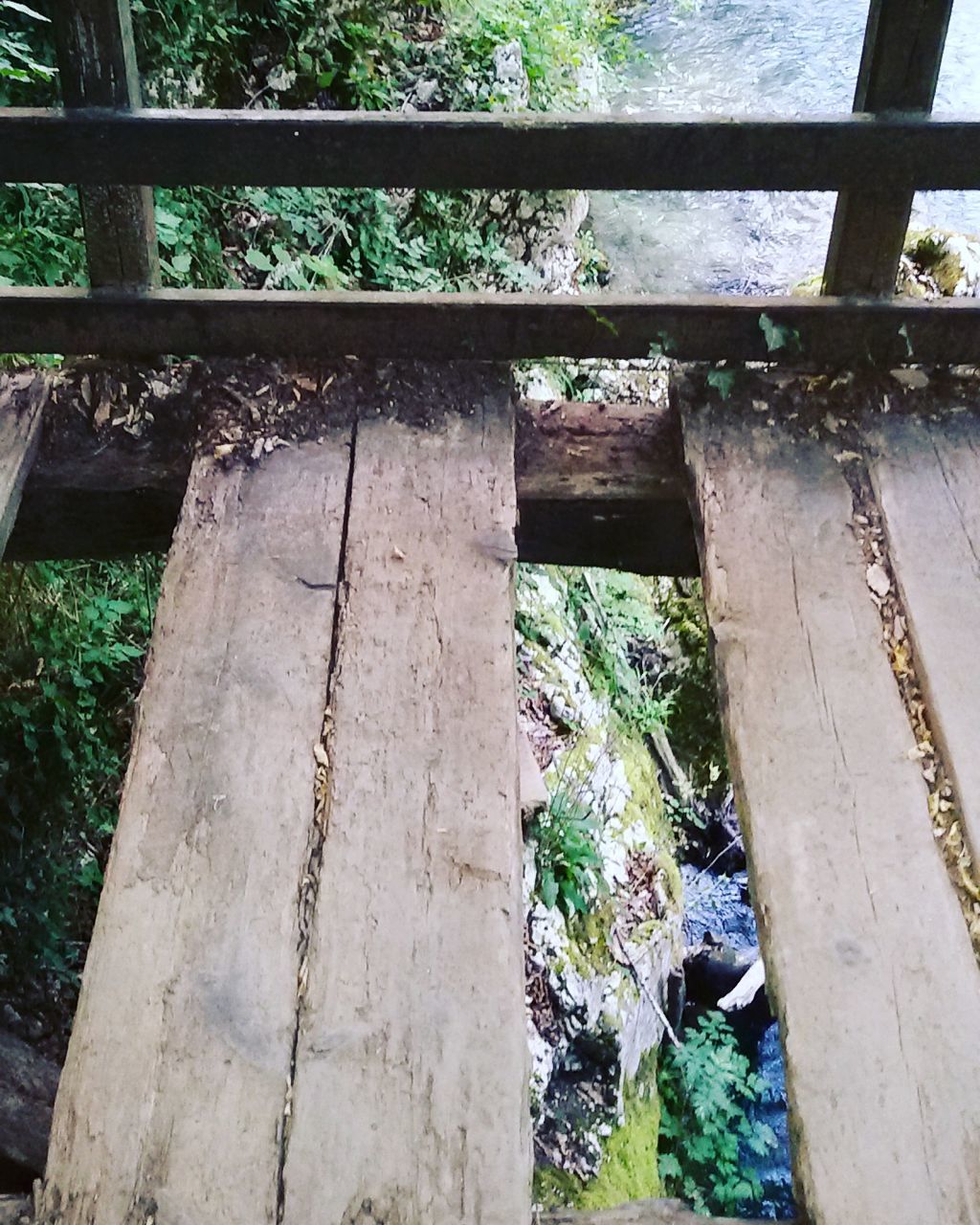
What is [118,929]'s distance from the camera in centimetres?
148

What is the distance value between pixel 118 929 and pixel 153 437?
3.82 ft

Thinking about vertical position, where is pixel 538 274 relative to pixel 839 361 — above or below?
below

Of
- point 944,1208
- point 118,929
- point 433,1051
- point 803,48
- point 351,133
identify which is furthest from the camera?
point 803,48

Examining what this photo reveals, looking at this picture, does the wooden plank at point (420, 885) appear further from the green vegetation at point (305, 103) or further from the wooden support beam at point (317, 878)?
the green vegetation at point (305, 103)

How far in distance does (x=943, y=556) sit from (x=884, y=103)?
0.87m

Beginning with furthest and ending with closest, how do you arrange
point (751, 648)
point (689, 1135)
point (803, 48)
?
point (803, 48), point (689, 1135), point (751, 648)

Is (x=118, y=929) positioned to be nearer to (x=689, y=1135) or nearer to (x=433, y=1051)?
(x=433, y=1051)

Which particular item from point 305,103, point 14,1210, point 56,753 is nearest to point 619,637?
point 305,103

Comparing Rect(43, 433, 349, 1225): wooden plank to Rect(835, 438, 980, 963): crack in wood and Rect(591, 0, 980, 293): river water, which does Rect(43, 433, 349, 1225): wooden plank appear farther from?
Rect(591, 0, 980, 293): river water

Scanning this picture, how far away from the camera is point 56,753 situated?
3.11 m

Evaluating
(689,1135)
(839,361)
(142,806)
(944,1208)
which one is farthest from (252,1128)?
(689,1135)

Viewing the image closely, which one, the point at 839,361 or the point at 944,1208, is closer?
the point at 944,1208

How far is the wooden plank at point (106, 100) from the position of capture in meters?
1.96

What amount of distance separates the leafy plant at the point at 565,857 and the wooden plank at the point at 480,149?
2272 mm
